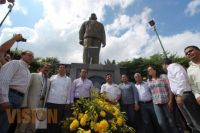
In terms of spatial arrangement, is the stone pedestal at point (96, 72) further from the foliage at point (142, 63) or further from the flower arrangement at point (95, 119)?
Result: the foliage at point (142, 63)

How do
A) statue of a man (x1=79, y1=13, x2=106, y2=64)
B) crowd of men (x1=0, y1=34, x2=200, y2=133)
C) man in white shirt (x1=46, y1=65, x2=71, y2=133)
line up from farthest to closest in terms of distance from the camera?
1. statue of a man (x1=79, y1=13, x2=106, y2=64)
2. man in white shirt (x1=46, y1=65, x2=71, y2=133)
3. crowd of men (x1=0, y1=34, x2=200, y2=133)

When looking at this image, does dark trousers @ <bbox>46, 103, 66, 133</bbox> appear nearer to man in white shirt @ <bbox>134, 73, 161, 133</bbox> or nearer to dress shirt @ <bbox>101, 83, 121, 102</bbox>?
dress shirt @ <bbox>101, 83, 121, 102</bbox>

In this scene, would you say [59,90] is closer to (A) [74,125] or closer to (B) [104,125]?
(A) [74,125]

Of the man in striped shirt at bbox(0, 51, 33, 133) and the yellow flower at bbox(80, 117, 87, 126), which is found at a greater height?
the man in striped shirt at bbox(0, 51, 33, 133)

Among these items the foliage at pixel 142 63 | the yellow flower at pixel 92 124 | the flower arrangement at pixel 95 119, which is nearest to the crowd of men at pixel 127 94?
the flower arrangement at pixel 95 119

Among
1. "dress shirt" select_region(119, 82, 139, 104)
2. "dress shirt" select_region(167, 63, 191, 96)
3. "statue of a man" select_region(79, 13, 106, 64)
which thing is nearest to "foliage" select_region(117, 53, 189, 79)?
"statue of a man" select_region(79, 13, 106, 64)

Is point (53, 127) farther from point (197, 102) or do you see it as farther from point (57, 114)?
point (197, 102)

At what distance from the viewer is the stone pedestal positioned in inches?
370

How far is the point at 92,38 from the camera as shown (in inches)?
443

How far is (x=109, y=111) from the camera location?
3.54 metres

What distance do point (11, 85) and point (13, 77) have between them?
134 millimetres

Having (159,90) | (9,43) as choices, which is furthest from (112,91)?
(9,43)

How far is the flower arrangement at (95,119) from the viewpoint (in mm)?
3260

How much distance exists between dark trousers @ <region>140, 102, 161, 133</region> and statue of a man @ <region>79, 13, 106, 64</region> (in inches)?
163
